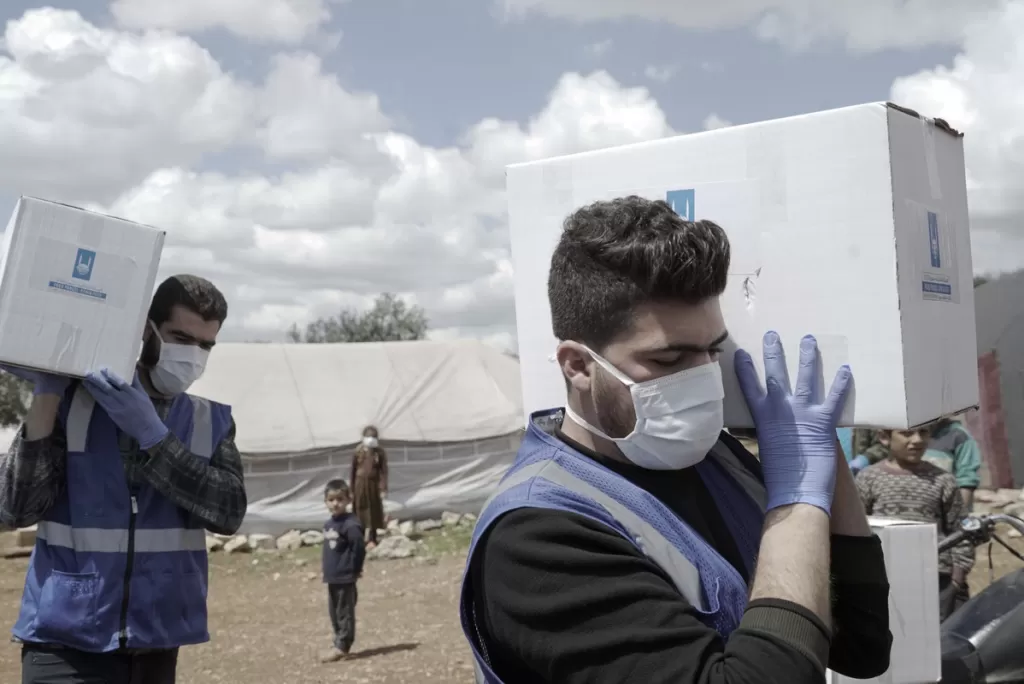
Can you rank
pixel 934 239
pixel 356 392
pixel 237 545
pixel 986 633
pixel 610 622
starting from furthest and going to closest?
1. pixel 356 392
2. pixel 237 545
3. pixel 986 633
4. pixel 934 239
5. pixel 610 622

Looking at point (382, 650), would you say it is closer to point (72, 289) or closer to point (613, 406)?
point (72, 289)

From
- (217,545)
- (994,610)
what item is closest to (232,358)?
(217,545)

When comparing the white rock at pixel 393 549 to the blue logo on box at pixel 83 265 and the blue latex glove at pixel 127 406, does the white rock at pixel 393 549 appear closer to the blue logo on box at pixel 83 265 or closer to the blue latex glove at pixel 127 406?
the blue latex glove at pixel 127 406

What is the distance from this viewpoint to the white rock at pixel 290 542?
1580cm

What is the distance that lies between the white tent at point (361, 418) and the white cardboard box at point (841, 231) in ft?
49.2

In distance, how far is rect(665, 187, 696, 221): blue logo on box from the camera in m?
1.88

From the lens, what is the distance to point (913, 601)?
3516 mm

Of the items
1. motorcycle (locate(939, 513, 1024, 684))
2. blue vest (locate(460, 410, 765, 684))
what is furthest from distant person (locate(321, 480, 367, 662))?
blue vest (locate(460, 410, 765, 684))

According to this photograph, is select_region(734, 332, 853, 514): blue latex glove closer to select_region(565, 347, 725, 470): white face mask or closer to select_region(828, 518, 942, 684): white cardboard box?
select_region(565, 347, 725, 470): white face mask

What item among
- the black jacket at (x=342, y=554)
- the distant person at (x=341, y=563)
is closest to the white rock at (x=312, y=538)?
the distant person at (x=341, y=563)

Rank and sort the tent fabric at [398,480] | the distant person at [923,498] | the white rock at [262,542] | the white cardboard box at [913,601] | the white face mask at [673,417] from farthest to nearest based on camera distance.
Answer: the tent fabric at [398,480] → the white rock at [262,542] → the distant person at [923,498] → the white cardboard box at [913,601] → the white face mask at [673,417]

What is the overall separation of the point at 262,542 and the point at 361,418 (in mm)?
2845

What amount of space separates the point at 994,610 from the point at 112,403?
11.6 feet

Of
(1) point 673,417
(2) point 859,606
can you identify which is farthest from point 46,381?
(2) point 859,606
